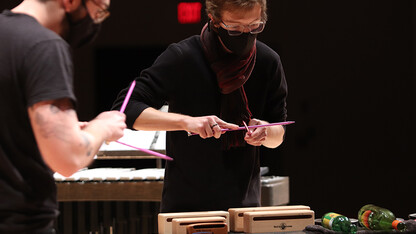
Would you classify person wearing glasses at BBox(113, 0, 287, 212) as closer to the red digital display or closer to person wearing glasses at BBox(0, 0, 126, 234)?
person wearing glasses at BBox(0, 0, 126, 234)

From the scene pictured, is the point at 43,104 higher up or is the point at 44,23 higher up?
the point at 44,23

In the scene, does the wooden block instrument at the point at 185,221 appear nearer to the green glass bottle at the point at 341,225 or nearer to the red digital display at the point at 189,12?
the green glass bottle at the point at 341,225

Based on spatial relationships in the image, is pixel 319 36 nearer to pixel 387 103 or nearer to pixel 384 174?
pixel 387 103

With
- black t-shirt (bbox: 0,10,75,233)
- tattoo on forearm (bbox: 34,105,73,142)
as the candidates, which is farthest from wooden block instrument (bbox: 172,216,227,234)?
tattoo on forearm (bbox: 34,105,73,142)

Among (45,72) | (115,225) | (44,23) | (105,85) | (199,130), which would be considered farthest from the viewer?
(105,85)

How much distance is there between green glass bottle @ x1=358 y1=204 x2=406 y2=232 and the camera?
193 cm

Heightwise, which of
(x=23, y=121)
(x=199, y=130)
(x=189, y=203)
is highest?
(x=23, y=121)

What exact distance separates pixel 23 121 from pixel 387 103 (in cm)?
449

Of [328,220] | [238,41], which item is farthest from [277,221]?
[238,41]

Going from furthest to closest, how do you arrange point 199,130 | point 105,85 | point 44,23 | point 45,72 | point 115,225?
point 105,85 → point 115,225 → point 199,130 → point 44,23 → point 45,72

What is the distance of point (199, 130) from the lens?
6.99 ft

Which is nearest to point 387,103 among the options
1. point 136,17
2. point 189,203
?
point 136,17

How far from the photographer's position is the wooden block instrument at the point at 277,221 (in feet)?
6.58

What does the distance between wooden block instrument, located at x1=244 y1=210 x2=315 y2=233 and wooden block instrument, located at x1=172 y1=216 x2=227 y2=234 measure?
A: 11 cm
